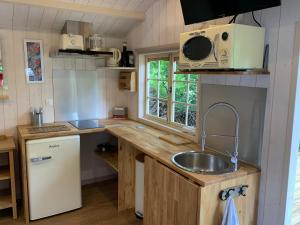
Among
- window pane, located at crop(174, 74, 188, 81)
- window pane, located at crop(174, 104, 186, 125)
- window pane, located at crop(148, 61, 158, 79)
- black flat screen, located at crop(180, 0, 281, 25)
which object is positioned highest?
black flat screen, located at crop(180, 0, 281, 25)

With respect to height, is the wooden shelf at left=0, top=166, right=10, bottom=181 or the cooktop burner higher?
the cooktop burner

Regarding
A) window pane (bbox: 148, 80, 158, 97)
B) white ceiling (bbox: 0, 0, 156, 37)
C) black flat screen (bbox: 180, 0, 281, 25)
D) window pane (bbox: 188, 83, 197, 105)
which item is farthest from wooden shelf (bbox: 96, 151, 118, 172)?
black flat screen (bbox: 180, 0, 281, 25)

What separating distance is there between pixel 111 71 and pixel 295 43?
244 cm

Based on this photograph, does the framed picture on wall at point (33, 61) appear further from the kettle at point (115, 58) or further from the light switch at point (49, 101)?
the kettle at point (115, 58)

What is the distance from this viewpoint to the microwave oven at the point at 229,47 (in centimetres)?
161

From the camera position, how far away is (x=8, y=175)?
105 inches

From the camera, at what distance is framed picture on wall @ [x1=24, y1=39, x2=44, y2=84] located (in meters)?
3.01

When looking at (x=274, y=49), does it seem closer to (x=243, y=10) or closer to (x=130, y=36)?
(x=243, y=10)

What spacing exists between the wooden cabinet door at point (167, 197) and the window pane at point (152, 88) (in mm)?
1278

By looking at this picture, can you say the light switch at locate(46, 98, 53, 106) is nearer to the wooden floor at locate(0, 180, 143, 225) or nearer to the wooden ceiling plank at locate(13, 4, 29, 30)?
the wooden ceiling plank at locate(13, 4, 29, 30)

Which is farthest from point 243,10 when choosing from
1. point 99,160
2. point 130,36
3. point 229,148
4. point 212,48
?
point 99,160

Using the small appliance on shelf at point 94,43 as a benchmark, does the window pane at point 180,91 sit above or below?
below

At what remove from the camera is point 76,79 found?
3369 millimetres

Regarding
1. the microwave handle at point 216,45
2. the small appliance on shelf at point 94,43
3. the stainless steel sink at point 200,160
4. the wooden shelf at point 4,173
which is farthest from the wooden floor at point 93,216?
the microwave handle at point 216,45
